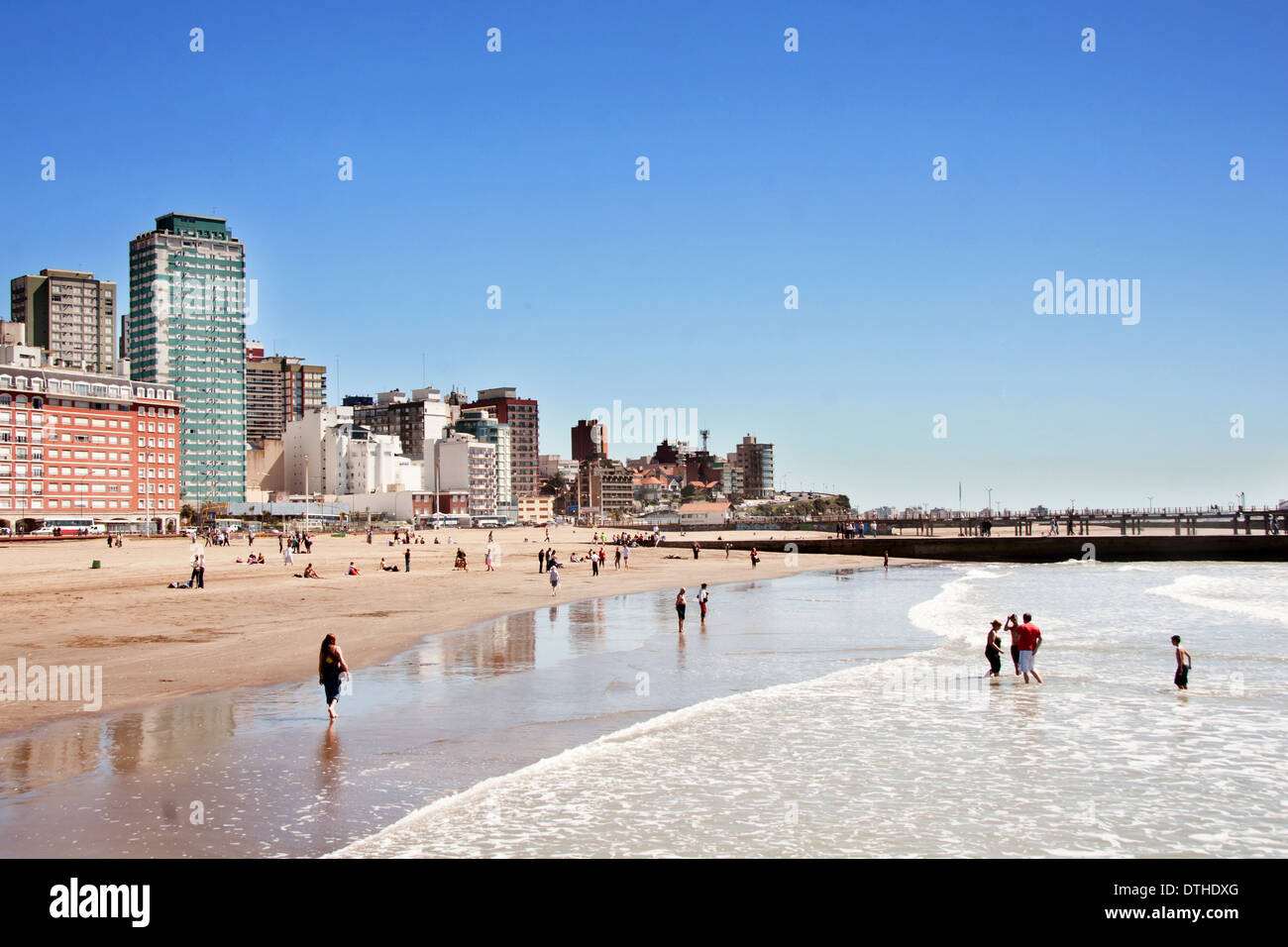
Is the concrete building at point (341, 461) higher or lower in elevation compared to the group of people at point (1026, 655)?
higher

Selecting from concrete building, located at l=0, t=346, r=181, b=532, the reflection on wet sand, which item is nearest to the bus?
concrete building, located at l=0, t=346, r=181, b=532

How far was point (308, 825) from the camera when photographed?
34.3 ft

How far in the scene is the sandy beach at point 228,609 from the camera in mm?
20183

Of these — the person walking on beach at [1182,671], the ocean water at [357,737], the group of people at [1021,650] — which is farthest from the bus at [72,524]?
the person walking on beach at [1182,671]

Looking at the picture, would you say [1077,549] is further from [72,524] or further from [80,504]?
[80,504]

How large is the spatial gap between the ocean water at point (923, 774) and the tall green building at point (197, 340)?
542 feet

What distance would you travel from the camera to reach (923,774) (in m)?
13.7

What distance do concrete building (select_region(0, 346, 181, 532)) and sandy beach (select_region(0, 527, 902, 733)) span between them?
53795mm

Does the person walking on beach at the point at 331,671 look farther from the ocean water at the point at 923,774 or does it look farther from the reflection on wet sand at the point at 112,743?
the ocean water at the point at 923,774

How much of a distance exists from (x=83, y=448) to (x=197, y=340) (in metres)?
60.0

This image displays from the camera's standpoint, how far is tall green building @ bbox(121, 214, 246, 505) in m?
167

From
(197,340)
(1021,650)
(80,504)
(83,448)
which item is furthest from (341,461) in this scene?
(1021,650)
